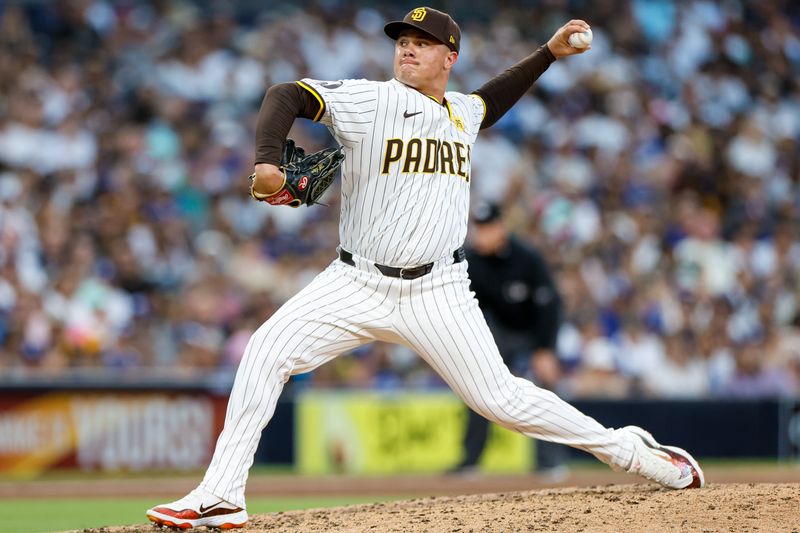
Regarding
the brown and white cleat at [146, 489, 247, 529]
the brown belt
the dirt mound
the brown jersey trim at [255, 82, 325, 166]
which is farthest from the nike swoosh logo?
the brown jersey trim at [255, 82, 325, 166]

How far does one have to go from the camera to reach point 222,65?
45.5 feet

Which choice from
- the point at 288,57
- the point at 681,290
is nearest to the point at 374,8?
the point at 288,57

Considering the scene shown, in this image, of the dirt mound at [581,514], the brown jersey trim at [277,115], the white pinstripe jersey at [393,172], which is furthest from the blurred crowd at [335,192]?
the brown jersey trim at [277,115]

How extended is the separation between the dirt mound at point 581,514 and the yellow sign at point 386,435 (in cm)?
494

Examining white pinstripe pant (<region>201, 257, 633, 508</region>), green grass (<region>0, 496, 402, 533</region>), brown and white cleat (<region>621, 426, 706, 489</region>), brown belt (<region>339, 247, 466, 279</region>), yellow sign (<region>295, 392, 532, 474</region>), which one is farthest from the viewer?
yellow sign (<region>295, 392, 532, 474</region>)

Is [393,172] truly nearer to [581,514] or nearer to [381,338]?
[381,338]

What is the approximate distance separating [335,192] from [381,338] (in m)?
7.69

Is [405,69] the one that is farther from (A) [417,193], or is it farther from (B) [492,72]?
(B) [492,72]

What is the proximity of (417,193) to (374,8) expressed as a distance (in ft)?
35.8

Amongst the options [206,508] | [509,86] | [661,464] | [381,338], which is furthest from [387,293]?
[661,464]

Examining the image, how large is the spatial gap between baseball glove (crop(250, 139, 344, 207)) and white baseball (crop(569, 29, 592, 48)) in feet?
4.46

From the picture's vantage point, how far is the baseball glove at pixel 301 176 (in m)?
4.59

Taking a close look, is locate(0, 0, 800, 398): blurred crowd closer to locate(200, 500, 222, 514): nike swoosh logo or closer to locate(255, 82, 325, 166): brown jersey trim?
locate(200, 500, 222, 514): nike swoosh logo

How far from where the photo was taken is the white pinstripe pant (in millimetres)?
4824
